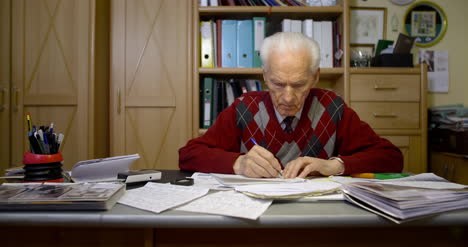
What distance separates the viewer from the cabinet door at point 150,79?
2.16m

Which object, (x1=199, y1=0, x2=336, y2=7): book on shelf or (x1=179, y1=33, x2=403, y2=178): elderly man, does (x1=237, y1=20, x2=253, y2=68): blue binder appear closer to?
(x1=199, y1=0, x2=336, y2=7): book on shelf

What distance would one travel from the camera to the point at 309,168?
92cm

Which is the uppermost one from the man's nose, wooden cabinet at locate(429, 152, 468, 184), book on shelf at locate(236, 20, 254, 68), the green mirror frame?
the green mirror frame


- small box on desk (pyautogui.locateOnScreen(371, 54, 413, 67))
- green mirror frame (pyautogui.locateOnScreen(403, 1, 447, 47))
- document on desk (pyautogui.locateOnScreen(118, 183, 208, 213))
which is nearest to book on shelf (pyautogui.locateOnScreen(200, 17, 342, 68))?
small box on desk (pyautogui.locateOnScreen(371, 54, 413, 67))

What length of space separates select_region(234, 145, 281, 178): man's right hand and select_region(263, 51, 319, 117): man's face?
347 millimetres

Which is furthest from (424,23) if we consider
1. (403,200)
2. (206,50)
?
(403,200)

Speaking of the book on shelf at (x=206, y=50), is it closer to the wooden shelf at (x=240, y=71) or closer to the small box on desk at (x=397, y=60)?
the wooden shelf at (x=240, y=71)

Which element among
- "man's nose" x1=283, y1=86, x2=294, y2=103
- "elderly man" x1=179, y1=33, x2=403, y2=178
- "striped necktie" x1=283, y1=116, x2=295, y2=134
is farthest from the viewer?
"striped necktie" x1=283, y1=116, x2=295, y2=134

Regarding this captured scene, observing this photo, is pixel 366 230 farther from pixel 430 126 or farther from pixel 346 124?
pixel 430 126

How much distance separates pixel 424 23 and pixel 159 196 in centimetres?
275

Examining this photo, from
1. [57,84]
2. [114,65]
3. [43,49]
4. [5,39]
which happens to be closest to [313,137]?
[114,65]

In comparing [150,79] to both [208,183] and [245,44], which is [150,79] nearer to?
[245,44]

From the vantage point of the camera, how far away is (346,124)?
4.33 feet

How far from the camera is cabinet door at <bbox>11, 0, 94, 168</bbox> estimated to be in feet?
6.86
